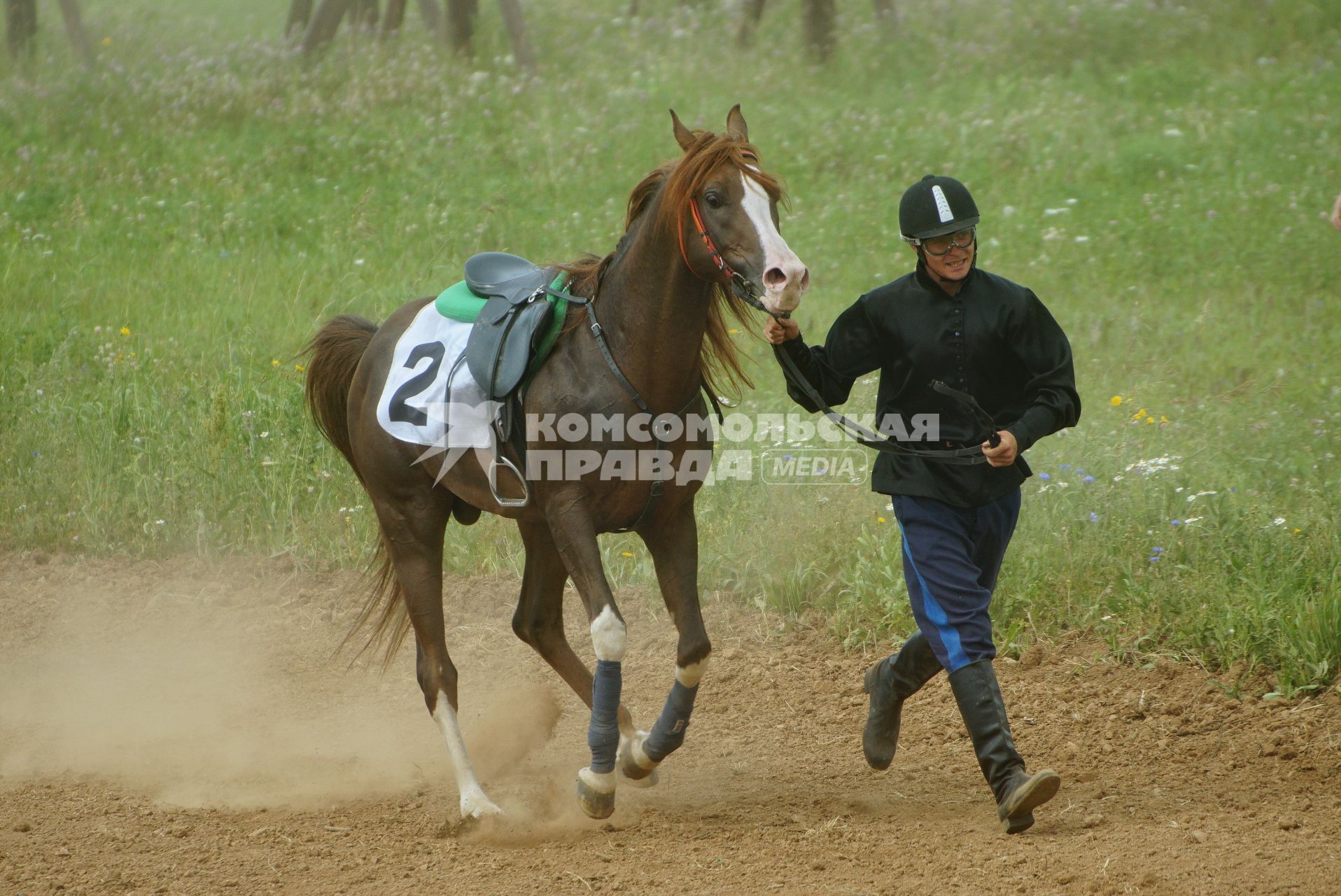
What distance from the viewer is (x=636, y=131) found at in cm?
1350

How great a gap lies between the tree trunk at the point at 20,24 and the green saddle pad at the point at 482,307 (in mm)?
12697

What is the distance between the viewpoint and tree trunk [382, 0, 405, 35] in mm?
15320

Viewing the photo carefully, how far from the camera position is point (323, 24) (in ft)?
48.6

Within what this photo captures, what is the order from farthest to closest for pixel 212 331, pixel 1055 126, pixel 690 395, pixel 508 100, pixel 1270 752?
pixel 508 100 → pixel 1055 126 → pixel 212 331 → pixel 1270 752 → pixel 690 395

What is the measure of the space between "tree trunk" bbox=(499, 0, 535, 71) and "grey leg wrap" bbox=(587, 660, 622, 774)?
466 inches

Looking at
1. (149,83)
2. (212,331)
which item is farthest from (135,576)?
(149,83)

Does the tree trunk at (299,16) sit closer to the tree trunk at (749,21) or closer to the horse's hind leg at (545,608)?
the tree trunk at (749,21)

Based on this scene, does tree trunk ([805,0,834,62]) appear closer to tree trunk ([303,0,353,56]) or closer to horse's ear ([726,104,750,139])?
tree trunk ([303,0,353,56])

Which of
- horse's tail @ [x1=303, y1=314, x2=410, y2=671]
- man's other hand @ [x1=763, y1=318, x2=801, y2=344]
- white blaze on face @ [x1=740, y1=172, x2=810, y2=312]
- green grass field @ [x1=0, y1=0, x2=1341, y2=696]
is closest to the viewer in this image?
white blaze on face @ [x1=740, y1=172, x2=810, y2=312]

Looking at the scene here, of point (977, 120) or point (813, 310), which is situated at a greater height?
point (977, 120)

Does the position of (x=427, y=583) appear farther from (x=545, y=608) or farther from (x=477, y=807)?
(x=477, y=807)

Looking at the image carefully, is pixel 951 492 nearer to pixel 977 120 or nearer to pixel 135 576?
pixel 135 576

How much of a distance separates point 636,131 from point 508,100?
5.48 ft

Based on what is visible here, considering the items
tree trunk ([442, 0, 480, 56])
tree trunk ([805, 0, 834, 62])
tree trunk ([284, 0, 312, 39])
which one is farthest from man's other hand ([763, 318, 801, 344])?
tree trunk ([284, 0, 312, 39])
